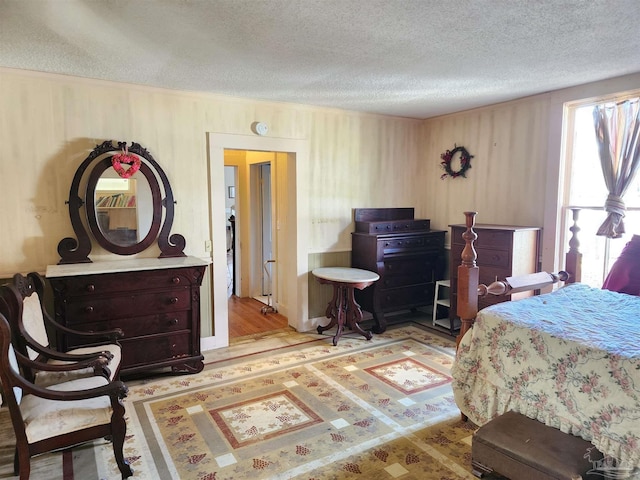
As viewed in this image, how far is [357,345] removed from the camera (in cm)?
425

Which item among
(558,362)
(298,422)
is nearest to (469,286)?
(558,362)

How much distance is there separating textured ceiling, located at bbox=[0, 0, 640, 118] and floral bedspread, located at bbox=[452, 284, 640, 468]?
5.50 feet

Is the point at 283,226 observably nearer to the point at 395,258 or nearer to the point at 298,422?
the point at 395,258

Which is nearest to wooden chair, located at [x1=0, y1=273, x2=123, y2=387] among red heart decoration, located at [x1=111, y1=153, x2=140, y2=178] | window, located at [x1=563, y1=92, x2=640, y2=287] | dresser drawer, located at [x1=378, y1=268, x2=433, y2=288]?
red heart decoration, located at [x1=111, y1=153, x2=140, y2=178]

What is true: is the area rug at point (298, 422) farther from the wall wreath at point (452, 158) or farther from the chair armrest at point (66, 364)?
the wall wreath at point (452, 158)

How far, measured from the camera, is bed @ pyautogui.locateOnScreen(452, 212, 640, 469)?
6.23ft

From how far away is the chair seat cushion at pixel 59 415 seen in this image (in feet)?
6.55

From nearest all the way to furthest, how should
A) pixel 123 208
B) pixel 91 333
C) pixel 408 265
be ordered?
pixel 91 333, pixel 123 208, pixel 408 265

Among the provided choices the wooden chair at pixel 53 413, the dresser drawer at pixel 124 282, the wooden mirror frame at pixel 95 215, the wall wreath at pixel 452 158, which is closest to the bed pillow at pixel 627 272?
the wall wreath at pixel 452 158

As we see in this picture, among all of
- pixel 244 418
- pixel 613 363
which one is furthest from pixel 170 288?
pixel 613 363

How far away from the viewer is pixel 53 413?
2.04 metres

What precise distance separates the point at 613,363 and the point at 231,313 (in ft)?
14.2

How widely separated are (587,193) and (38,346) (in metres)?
4.47

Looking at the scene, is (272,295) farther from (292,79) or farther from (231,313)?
(292,79)
